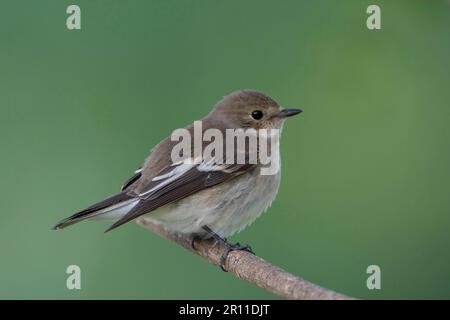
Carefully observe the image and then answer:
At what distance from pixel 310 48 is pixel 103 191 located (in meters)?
1.30

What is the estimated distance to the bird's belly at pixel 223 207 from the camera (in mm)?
3490

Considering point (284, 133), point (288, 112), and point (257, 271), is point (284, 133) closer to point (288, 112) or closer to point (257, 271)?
point (288, 112)

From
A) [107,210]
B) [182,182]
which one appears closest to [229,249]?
[182,182]

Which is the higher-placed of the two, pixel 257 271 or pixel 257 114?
pixel 257 114

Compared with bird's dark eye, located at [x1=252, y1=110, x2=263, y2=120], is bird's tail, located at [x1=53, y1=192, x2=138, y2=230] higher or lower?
lower

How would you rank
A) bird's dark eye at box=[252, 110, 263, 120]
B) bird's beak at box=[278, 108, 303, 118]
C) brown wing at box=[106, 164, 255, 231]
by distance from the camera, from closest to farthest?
brown wing at box=[106, 164, 255, 231], bird's beak at box=[278, 108, 303, 118], bird's dark eye at box=[252, 110, 263, 120]

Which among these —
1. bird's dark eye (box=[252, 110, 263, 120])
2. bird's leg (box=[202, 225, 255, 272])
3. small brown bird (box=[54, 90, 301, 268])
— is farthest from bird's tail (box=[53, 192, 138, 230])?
bird's dark eye (box=[252, 110, 263, 120])

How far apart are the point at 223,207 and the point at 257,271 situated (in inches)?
29.6

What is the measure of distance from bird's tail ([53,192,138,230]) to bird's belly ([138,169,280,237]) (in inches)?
5.5

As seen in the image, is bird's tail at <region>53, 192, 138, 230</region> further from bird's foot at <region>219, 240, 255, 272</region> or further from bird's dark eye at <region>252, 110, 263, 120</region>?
bird's dark eye at <region>252, 110, 263, 120</region>

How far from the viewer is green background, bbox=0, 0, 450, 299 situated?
3465 millimetres

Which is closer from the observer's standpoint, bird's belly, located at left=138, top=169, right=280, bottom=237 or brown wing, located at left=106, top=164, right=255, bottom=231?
brown wing, located at left=106, top=164, right=255, bottom=231

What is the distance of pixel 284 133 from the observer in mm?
3982

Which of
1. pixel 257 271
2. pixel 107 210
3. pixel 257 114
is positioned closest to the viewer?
pixel 257 271
